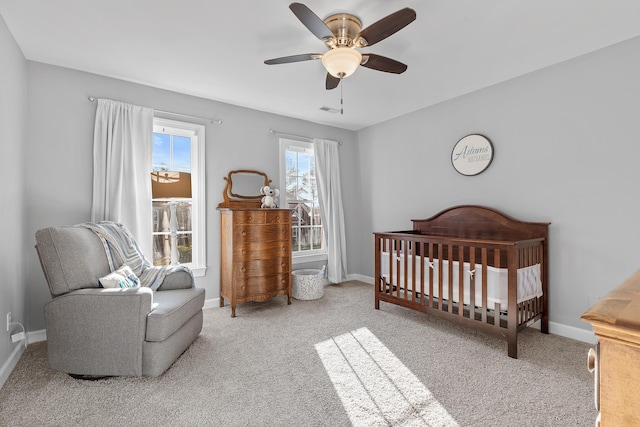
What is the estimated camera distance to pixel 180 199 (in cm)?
341

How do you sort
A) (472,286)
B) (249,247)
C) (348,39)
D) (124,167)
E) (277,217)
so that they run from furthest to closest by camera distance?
(277,217), (249,247), (124,167), (472,286), (348,39)

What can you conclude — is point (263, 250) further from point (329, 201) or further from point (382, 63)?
point (382, 63)

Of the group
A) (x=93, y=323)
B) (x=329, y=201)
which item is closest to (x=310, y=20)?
(x=93, y=323)

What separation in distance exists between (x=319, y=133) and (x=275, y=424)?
145 inches

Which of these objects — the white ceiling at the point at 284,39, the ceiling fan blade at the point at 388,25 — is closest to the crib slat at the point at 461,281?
the white ceiling at the point at 284,39

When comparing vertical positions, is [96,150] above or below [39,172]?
above

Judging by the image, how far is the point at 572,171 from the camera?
262 cm

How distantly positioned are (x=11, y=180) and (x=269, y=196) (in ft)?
7.13

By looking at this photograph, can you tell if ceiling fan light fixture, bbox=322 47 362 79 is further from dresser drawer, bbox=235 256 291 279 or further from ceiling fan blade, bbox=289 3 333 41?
dresser drawer, bbox=235 256 291 279

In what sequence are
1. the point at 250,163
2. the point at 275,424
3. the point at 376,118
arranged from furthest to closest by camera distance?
the point at 376,118 < the point at 250,163 < the point at 275,424

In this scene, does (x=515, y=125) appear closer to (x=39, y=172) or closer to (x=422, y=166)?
(x=422, y=166)

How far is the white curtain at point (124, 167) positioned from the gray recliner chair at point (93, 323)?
0.85 metres

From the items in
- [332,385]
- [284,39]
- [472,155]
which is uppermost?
[284,39]

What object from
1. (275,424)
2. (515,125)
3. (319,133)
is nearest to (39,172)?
(275,424)
